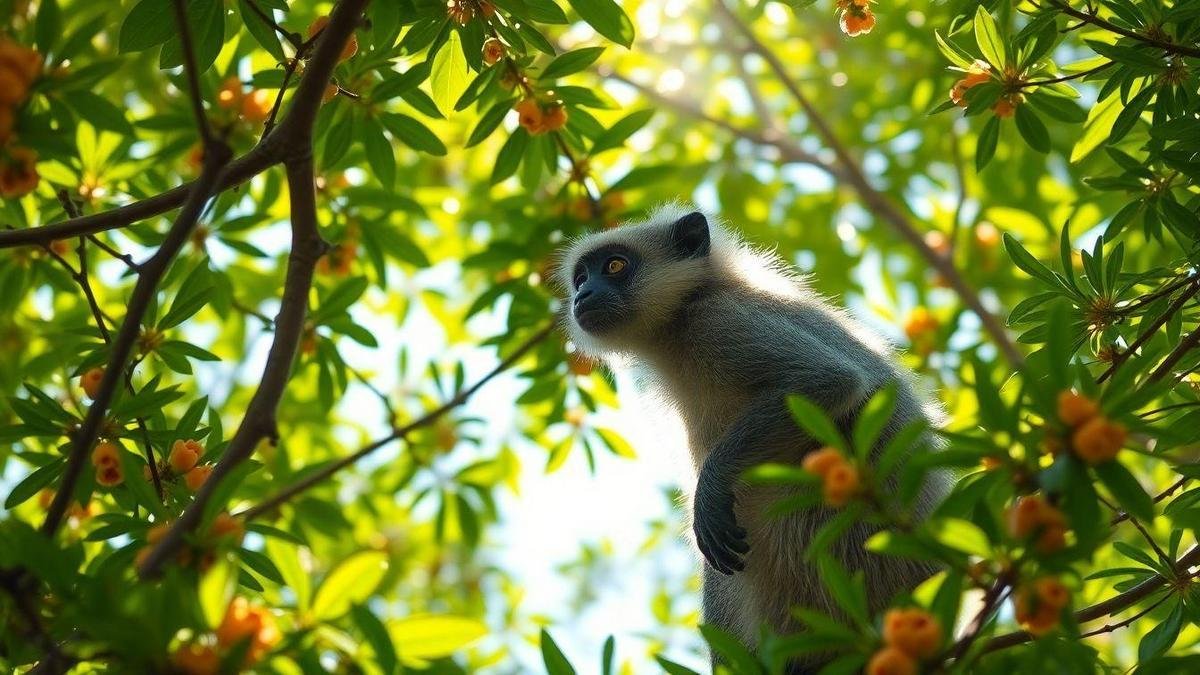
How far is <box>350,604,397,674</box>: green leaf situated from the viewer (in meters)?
3.30

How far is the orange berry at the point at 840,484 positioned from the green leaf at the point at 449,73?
123 inches

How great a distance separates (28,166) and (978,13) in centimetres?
376

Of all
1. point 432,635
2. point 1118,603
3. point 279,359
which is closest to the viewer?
point 432,635

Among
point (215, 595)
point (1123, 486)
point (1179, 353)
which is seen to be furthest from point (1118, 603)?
point (215, 595)

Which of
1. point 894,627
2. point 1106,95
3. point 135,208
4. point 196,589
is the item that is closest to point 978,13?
point 1106,95

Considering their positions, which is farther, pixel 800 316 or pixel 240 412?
pixel 240 412

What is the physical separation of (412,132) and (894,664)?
378 centimetres

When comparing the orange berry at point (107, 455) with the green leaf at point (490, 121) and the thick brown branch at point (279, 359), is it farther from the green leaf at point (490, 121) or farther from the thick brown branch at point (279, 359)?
the green leaf at point (490, 121)

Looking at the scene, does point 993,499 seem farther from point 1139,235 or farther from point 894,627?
point 1139,235

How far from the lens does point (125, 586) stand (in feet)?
10.9

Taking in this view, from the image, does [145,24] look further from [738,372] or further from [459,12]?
[738,372]

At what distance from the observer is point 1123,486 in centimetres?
307

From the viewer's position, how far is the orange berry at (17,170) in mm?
3398

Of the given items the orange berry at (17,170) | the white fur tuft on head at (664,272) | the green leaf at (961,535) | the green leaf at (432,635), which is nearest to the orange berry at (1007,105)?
the white fur tuft on head at (664,272)
